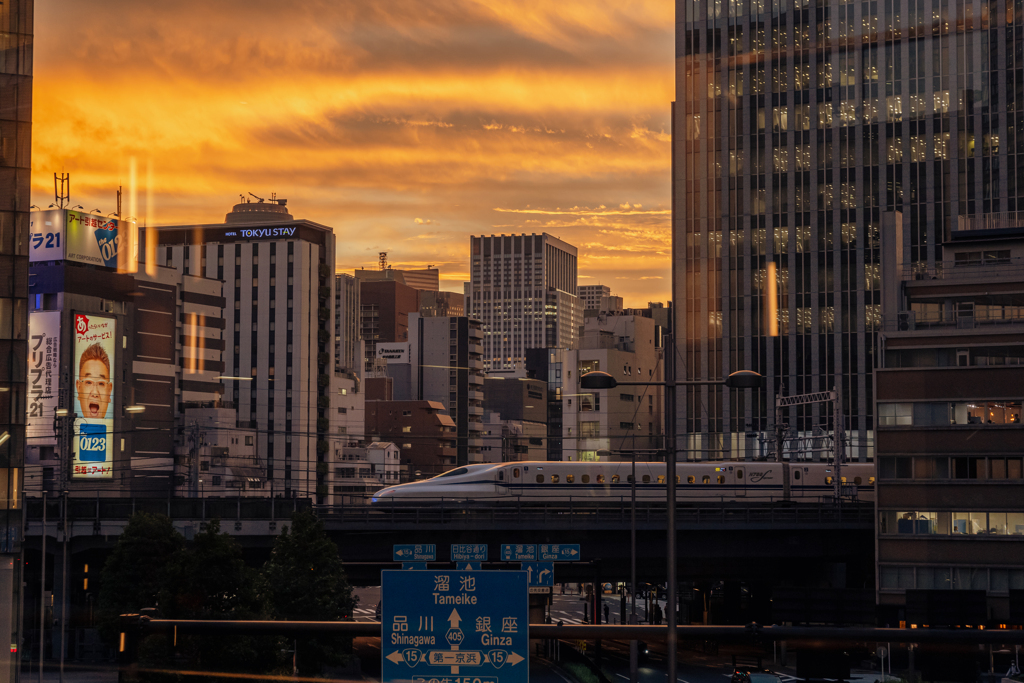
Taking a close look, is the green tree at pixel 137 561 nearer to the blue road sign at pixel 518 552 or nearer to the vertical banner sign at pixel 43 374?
the blue road sign at pixel 518 552

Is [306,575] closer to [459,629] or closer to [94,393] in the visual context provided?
[459,629]

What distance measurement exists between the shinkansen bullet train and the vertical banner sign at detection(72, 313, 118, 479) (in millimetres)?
56250

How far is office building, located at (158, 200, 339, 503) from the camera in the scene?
160750 millimetres

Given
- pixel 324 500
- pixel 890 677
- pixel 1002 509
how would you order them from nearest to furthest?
pixel 890 677, pixel 1002 509, pixel 324 500

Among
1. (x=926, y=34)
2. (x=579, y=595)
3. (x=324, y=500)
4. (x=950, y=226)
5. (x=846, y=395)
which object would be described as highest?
(x=926, y=34)

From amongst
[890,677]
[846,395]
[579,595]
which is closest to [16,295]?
[890,677]

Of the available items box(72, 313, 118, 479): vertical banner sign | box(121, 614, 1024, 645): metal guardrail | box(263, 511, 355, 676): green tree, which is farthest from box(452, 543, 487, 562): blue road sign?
box(72, 313, 118, 479): vertical banner sign

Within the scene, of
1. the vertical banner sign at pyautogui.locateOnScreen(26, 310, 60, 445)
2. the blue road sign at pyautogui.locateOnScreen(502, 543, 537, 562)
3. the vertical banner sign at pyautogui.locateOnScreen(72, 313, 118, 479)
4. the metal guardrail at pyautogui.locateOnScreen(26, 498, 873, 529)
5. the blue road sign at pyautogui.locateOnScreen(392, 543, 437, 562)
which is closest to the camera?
the blue road sign at pyautogui.locateOnScreen(502, 543, 537, 562)

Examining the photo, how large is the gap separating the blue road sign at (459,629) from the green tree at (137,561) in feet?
159

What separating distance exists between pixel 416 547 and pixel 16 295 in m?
21.0

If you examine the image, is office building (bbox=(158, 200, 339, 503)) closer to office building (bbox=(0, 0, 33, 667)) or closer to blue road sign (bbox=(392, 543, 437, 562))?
blue road sign (bbox=(392, 543, 437, 562))

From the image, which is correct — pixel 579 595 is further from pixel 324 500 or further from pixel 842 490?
pixel 842 490

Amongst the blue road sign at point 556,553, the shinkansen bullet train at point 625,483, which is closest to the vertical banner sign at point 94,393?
the shinkansen bullet train at point 625,483

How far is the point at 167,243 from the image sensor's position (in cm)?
17700
